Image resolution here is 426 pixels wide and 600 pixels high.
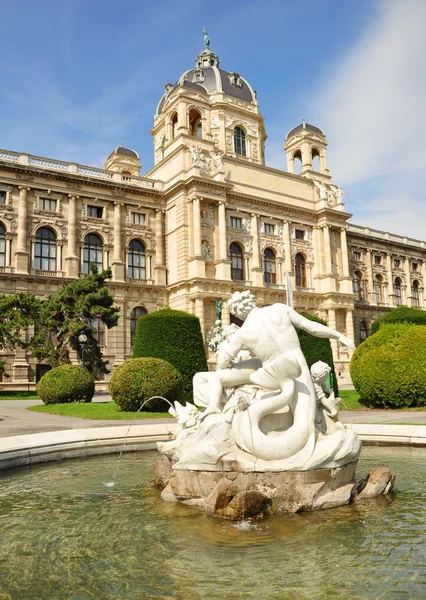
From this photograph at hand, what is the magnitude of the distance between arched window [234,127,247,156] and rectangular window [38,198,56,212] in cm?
1800

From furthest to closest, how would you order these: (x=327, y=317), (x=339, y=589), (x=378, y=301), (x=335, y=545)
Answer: (x=378, y=301), (x=327, y=317), (x=335, y=545), (x=339, y=589)

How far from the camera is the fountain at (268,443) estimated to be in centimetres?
534

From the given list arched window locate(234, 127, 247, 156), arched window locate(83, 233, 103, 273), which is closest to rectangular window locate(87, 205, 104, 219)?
arched window locate(83, 233, 103, 273)

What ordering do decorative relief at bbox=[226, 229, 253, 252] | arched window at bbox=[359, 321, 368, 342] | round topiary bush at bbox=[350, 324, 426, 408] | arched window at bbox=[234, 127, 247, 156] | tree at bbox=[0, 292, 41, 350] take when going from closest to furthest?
round topiary bush at bbox=[350, 324, 426, 408], tree at bbox=[0, 292, 41, 350], decorative relief at bbox=[226, 229, 253, 252], arched window at bbox=[234, 127, 247, 156], arched window at bbox=[359, 321, 368, 342]

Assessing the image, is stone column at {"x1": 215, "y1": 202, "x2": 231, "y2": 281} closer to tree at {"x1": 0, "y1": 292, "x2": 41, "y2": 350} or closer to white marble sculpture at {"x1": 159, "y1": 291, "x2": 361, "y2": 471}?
tree at {"x1": 0, "y1": 292, "x2": 41, "y2": 350}

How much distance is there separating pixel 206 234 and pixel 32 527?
31.6 meters

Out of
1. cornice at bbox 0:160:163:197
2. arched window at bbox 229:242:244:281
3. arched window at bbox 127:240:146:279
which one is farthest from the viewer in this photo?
arched window at bbox 229:242:244:281

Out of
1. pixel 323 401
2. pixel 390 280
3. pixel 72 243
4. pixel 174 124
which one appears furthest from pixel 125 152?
pixel 323 401

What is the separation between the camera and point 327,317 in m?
41.7

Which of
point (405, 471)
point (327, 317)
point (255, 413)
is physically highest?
point (327, 317)

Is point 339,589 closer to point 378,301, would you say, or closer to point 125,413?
point 125,413

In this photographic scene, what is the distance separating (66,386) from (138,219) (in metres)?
19.6

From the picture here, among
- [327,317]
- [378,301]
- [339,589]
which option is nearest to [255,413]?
[339,589]

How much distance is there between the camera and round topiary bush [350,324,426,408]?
17094 millimetres
